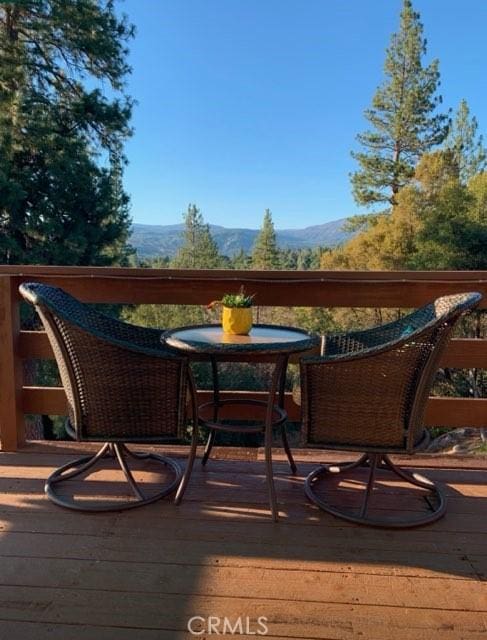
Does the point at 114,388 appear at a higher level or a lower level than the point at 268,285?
lower

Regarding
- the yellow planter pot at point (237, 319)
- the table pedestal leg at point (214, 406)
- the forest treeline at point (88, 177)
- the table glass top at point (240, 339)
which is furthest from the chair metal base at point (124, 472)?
the forest treeline at point (88, 177)

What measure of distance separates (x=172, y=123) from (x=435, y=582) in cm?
2795

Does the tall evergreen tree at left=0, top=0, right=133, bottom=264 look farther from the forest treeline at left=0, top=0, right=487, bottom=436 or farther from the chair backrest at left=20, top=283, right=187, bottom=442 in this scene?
the chair backrest at left=20, top=283, right=187, bottom=442

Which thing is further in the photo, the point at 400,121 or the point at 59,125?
the point at 400,121

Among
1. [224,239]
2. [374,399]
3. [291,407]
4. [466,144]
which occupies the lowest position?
[291,407]

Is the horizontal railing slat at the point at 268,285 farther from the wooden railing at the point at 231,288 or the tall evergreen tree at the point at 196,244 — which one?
the tall evergreen tree at the point at 196,244

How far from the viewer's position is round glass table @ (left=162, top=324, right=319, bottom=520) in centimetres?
173

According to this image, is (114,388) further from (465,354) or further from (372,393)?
(465,354)

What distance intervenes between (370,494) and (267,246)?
3164 centimetres

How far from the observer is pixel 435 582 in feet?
4.67

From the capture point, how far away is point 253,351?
1.69 meters

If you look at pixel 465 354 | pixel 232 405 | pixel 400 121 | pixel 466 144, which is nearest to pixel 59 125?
pixel 232 405

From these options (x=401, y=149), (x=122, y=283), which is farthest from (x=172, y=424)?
(x=401, y=149)

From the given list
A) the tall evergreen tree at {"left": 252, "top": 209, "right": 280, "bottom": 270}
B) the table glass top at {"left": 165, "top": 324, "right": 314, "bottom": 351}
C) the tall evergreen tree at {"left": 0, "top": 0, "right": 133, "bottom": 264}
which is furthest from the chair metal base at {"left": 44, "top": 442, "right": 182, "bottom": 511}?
the tall evergreen tree at {"left": 252, "top": 209, "right": 280, "bottom": 270}
